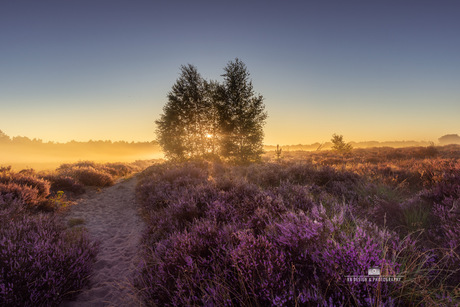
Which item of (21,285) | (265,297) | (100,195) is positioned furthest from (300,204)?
(100,195)

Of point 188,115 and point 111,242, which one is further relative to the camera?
point 188,115

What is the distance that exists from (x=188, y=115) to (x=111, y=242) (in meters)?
16.2

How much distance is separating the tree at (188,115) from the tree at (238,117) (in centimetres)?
248

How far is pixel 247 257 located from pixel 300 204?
2469 millimetres

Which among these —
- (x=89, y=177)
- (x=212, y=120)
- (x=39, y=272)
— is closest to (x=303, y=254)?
(x=39, y=272)

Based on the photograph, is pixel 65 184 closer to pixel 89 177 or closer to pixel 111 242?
pixel 89 177

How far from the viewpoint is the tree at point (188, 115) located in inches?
770

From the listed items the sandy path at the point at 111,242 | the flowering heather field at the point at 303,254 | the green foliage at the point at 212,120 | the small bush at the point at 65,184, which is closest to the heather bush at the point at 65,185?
the small bush at the point at 65,184

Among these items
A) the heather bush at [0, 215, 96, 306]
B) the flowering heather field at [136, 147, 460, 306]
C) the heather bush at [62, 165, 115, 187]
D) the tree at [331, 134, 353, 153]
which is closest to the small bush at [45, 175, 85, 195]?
the heather bush at [62, 165, 115, 187]

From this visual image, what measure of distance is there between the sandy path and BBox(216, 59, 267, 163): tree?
974 centimetres

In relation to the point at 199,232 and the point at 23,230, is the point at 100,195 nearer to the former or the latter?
the point at 23,230

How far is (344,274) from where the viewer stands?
1.75m

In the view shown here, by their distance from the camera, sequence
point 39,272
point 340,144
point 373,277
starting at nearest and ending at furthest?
1. point 373,277
2. point 39,272
3. point 340,144

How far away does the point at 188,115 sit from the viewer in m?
19.7
